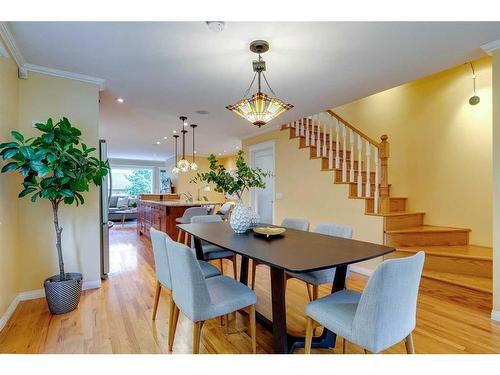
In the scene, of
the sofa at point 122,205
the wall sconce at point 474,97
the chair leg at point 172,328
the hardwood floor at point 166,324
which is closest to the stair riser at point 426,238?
the hardwood floor at point 166,324

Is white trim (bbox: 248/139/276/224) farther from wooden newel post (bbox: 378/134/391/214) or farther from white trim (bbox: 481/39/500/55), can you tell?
white trim (bbox: 481/39/500/55)

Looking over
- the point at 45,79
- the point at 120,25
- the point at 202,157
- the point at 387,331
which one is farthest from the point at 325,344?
the point at 202,157

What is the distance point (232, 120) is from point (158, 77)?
209 cm

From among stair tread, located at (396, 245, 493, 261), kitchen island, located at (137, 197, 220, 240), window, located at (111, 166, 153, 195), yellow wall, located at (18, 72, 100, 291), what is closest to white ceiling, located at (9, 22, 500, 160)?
yellow wall, located at (18, 72, 100, 291)

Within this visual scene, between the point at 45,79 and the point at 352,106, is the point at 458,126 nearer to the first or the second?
the point at 352,106

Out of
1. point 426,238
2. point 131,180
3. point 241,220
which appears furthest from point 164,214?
point 131,180

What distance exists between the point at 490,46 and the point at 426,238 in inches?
88.4

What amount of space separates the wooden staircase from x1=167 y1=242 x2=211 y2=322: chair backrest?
108 inches

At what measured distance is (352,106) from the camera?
5.22 meters

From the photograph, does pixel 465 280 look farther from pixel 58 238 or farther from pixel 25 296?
pixel 25 296

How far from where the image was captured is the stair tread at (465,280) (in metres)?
2.63

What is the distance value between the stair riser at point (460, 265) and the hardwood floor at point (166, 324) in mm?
271

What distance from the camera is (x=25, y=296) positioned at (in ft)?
9.05

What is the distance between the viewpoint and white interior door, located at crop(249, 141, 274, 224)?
19.0 ft
